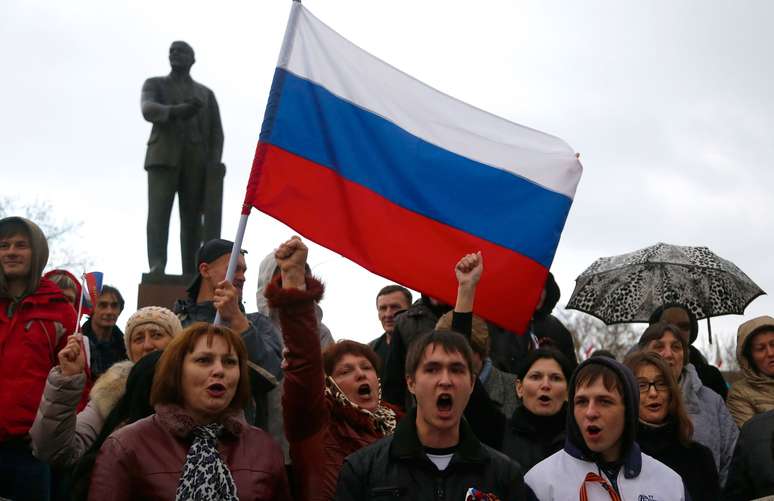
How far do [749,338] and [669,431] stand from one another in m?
1.72

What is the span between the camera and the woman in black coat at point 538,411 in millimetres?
5914

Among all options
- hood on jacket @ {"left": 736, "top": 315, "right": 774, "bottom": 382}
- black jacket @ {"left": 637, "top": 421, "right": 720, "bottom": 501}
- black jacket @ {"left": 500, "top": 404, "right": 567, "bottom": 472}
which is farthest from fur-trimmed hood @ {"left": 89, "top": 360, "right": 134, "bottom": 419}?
hood on jacket @ {"left": 736, "top": 315, "right": 774, "bottom": 382}

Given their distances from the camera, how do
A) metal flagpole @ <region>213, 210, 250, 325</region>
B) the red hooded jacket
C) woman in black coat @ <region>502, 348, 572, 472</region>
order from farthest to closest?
1. woman in black coat @ <region>502, 348, 572, 472</region>
2. the red hooded jacket
3. metal flagpole @ <region>213, 210, 250, 325</region>

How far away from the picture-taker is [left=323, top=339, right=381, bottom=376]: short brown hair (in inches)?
223

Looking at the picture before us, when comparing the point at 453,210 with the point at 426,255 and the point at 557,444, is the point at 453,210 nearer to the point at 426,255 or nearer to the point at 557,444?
the point at 426,255

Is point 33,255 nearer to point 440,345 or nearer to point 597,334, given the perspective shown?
point 440,345

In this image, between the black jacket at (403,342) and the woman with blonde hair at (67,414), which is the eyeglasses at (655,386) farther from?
the woman with blonde hair at (67,414)

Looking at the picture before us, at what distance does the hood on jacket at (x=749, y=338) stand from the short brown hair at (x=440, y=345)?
3.01 meters

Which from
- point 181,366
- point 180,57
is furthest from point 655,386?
point 180,57

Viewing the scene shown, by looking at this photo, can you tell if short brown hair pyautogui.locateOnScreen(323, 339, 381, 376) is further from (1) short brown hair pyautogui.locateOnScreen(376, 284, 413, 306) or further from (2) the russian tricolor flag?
(1) short brown hair pyautogui.locateOnScreen(376, 284, 413, 306)

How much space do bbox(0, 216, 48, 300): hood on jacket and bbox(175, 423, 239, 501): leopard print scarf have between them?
1.87m

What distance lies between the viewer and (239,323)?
5.62 m

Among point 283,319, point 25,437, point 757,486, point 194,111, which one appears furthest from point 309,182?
point 194,111

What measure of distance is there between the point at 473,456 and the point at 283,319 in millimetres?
950
